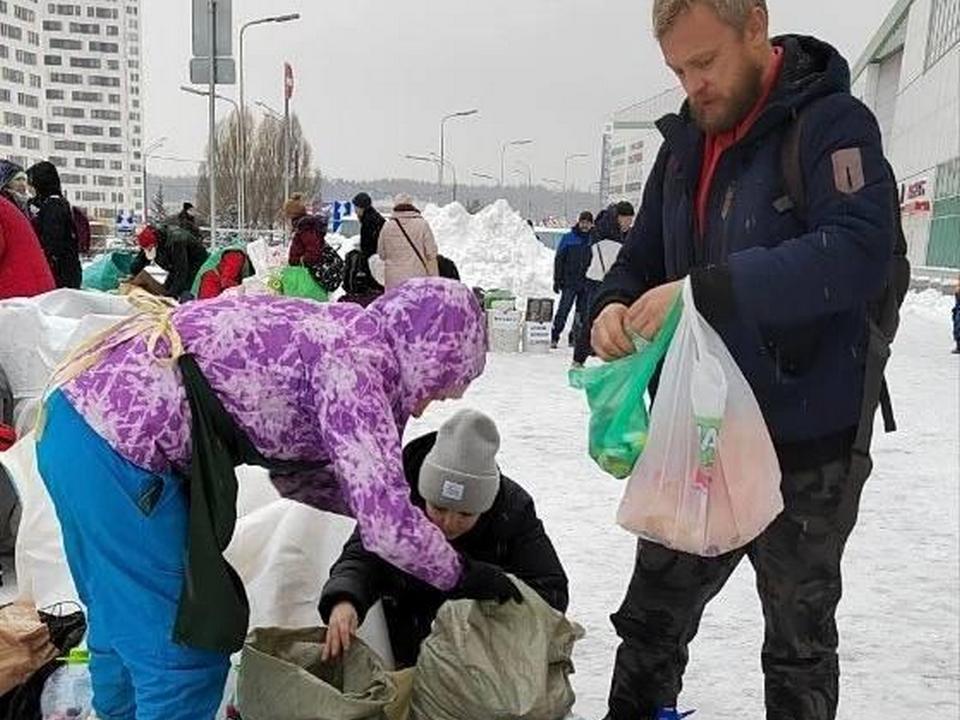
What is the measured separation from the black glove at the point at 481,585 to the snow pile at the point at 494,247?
656 inches

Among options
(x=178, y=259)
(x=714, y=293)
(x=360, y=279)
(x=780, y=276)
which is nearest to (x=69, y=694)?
(x=714, y=293)

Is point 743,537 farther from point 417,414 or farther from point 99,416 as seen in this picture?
point 99,416

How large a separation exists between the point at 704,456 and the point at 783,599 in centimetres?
38

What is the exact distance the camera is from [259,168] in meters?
54.1

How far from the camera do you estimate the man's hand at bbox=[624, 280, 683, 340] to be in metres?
1.88

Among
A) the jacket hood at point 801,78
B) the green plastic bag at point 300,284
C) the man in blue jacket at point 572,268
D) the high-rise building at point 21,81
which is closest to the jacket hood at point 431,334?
the jacket hood at point 801,78

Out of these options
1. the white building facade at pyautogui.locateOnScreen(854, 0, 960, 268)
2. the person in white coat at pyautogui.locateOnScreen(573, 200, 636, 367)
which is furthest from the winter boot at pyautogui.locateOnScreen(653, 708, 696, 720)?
the white building facade at pyautogui.locateOnScreen(854, 0, 960, 268)

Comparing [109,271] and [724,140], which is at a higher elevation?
[724,140]

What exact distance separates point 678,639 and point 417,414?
0.82 meters

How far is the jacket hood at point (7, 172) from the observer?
5845 mm

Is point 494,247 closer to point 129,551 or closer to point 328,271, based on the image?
point 328,271

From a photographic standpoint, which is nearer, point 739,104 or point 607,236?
point 739,104

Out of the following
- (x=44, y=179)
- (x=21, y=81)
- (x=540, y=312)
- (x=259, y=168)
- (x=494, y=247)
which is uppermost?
(x=21, y=81)

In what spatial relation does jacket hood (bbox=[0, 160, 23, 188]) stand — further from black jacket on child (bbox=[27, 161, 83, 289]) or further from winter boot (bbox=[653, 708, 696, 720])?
winter boot (bbox=[653, 708, 696, 720])
